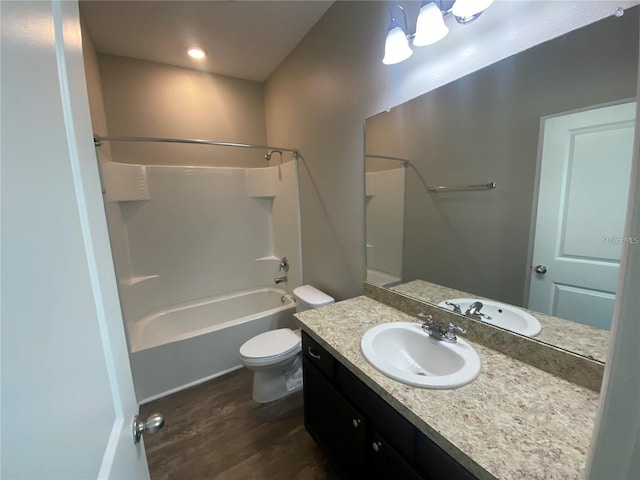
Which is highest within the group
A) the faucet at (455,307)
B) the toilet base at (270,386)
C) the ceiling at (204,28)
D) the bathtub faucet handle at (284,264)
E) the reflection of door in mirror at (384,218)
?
the ceiling at (204,28)

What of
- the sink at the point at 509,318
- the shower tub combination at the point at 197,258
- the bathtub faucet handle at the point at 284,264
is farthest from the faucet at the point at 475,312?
the bathtub faucet handle at the point at 284,264

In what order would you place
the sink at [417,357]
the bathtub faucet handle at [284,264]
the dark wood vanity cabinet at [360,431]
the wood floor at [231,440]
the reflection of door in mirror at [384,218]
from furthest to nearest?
1. the bathtub faucet handle at [284,264]
2. the reflection of door in mirror at [384,218]
3. the wood floor at [231,440]
4. the sink at [417,357]
5. the dark wood vanity cabinet at [360,431]

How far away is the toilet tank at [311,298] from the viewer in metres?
2.03

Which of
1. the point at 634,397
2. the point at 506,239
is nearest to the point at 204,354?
the point at 506,239

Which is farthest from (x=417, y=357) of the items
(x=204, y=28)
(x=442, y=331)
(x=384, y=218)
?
(x=204, y=28)

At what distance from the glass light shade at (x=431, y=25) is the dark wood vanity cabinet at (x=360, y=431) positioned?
A: 1476mm

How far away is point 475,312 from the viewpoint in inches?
45.1

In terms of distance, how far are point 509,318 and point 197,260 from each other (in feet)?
9.11

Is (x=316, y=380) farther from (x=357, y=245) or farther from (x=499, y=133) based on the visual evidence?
(x=499, y=133)

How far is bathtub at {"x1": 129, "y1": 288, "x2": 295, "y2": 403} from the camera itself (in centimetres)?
199

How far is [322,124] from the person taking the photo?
2.05 m

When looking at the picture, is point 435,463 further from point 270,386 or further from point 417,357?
point 270,386

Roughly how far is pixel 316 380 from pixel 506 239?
112 cm

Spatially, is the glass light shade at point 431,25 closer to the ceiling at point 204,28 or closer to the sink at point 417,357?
the ceiling at point 204,28
